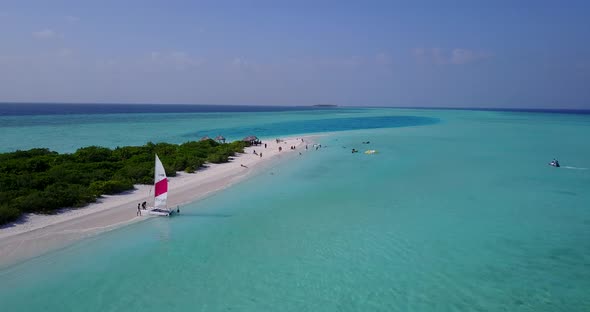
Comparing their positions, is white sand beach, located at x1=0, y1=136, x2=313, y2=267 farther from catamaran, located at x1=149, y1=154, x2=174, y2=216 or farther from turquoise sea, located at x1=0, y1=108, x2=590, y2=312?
turquoise sea, located at x1=0, y1=108, x2=590, y2=312

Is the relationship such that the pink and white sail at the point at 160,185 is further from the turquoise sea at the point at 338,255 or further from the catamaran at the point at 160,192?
the turquoise sea at the point at 338,255

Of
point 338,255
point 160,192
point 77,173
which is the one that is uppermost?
point 77,173

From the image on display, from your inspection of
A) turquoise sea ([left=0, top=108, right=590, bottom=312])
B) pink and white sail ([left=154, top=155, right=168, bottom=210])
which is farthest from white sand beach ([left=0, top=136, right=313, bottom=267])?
pink and white sail ([left=154, top=155, right=168, bottom=210])

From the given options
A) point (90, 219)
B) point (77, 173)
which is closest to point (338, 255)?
point (90, 219)

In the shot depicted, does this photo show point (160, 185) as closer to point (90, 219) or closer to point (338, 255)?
point (90, 219)

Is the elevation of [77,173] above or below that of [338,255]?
above

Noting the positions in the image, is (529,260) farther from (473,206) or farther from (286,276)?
(286,276)

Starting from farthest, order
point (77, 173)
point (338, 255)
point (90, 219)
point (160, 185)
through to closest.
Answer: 1. point (77, 173)
2. point (160, 185)
3. point (90, 219)
4. point (338, 255)

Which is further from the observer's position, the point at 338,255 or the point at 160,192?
the point at 160,192
